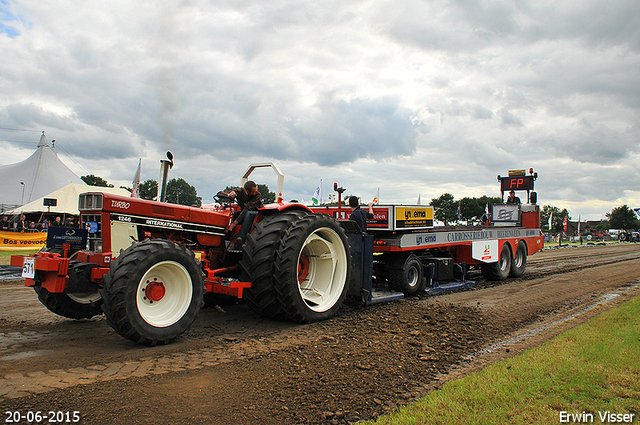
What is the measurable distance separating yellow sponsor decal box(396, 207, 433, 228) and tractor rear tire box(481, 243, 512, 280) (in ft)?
10.1

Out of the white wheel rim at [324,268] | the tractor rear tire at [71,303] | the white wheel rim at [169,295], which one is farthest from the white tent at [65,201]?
the white wheel rim at [169,295]

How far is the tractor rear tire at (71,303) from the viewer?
5.71 metres

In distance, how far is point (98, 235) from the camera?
17.8ft

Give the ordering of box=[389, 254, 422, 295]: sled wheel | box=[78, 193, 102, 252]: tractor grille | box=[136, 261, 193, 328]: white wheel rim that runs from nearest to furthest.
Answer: box=[136, 261, 193, 328]: white wheel rim
box=[78, 193, 102, 252]: tractor grille
box=[389, 254, 422, 295]: sled wheel

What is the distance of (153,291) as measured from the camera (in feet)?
16.2

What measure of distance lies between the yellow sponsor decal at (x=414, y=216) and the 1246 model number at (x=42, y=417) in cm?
667

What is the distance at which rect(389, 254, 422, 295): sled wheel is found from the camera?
28.4 ft

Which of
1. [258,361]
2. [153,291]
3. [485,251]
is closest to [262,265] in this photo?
[153,291]

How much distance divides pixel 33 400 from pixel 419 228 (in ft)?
24.6

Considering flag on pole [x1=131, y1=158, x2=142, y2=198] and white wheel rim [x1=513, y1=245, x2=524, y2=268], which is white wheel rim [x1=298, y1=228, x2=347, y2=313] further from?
white wheel rim [x1=513, y1=245, x2=524, y2=268]

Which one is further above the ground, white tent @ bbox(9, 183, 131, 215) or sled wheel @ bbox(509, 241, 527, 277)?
white tent @ bbox(9, 183, 131, 215)

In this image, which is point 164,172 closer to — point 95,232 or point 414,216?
point 95,232

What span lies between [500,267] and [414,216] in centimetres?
418

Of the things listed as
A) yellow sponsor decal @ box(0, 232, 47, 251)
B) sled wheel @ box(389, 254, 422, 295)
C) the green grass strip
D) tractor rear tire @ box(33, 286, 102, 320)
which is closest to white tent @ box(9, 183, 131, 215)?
yellow sponsor decal @ box(0, 232, 47, 251)
